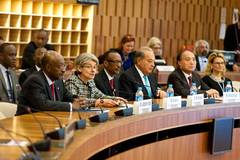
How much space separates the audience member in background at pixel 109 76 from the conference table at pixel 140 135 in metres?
0.69

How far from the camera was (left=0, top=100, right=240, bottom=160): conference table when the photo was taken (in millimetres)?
3857

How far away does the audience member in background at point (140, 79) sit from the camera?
676 centimetres

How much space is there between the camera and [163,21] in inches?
519

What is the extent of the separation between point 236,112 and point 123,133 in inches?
75.7

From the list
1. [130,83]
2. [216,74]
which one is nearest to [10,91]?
[130,83]

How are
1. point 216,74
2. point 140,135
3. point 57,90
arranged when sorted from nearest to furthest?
point 140,135, point 57,90, point 216,74

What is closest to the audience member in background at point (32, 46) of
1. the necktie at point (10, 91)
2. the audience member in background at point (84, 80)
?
the necktie at point (10, 91)

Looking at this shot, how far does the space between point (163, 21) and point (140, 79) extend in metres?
6.47

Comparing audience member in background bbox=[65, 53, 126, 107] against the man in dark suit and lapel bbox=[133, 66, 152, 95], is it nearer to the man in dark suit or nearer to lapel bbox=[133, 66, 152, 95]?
the man in dark suit

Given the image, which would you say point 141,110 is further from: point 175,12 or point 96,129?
point 175,12

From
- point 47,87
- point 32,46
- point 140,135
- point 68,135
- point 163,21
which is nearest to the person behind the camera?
point 68,135

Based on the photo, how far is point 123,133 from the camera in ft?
15.6

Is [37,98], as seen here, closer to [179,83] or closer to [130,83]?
[130,83]

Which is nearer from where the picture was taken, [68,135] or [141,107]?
[68,135]
